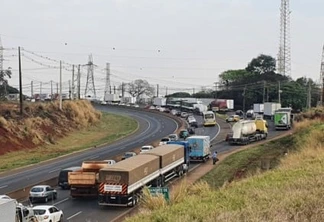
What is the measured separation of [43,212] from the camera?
2459 cm

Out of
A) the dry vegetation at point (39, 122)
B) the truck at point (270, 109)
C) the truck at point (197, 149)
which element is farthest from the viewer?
the truck at point (270, 109)

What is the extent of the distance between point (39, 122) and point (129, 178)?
165ft

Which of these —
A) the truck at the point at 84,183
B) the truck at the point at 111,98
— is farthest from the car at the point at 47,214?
the truck at the point at 111,98

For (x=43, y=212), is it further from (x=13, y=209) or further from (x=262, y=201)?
(x=262, y=201)

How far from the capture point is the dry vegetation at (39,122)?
66062 millimetres

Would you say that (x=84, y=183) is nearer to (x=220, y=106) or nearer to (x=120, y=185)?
(x=120, y=185)

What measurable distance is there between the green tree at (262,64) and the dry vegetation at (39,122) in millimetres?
93247

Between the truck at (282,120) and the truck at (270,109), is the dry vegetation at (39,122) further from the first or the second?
the truck at (270,109)

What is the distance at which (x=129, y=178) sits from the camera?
29.0m

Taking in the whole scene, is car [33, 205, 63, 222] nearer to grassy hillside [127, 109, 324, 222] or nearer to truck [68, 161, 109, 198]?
truck [68, 161, 109, 198]

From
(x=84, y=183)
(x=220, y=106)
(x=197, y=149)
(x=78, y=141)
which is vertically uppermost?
(x=220, y=106)

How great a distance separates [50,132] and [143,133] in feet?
52.5

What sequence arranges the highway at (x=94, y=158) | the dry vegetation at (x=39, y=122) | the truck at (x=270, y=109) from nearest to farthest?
1. the highway at (x=94, y=158)
2. the dry vegetation at (x=39, y=122)
3. the truck at (x=270, y=109)

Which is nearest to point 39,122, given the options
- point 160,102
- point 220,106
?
point 220,106
